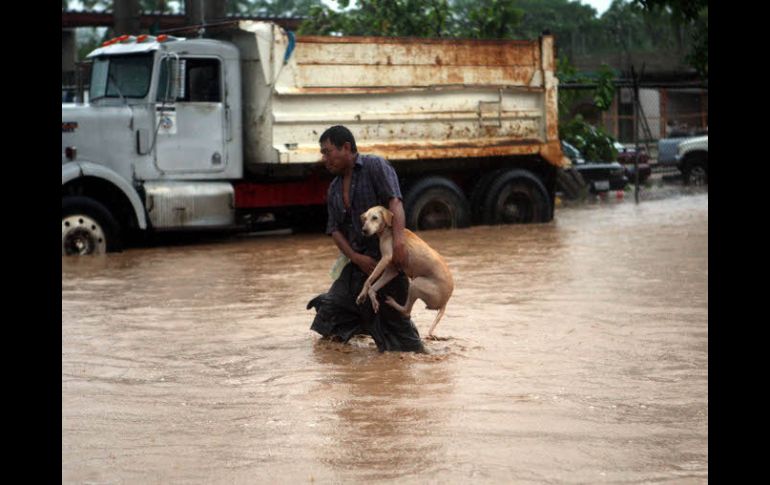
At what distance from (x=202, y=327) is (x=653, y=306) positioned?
3.56m

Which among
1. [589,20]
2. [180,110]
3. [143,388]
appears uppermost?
[589,20]

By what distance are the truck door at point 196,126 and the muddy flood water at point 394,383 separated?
2626 millimetres

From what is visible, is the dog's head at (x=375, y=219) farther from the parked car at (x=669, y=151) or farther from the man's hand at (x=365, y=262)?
the parked car at (x=669, y=151)

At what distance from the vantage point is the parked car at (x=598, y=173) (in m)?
22.7

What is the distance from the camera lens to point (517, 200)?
59.5 feet

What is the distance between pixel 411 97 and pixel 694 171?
38.4 ft

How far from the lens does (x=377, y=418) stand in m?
5.89

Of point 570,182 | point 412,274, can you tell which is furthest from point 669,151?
point 412,274

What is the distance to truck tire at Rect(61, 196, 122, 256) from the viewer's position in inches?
566

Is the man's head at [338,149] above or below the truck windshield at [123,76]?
below

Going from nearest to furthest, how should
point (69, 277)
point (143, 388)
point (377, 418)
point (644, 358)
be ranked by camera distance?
point (377, 418), point (143, 388), point (644, 358), point (69, 277)

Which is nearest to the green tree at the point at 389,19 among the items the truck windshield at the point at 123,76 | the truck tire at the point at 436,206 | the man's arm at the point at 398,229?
the truck tire at the point at 436,206

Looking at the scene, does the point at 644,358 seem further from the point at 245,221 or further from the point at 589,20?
the point at 589,20
